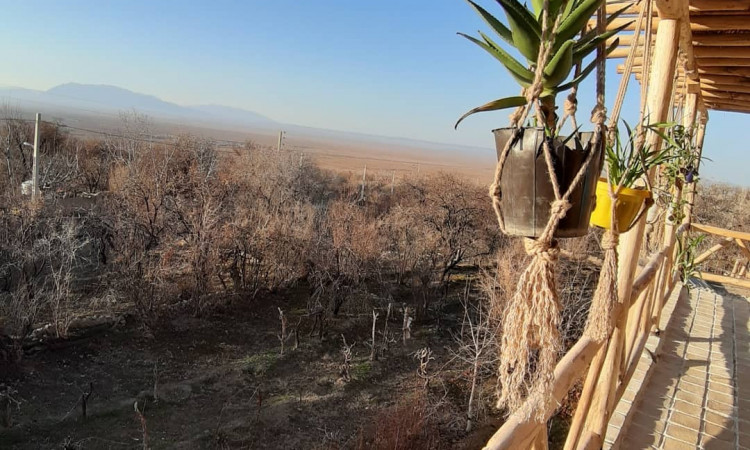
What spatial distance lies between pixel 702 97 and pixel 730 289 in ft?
9.81

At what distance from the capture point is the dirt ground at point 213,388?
652 cm

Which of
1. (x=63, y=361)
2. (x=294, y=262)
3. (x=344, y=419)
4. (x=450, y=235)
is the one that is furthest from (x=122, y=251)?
(x=450, y=235)

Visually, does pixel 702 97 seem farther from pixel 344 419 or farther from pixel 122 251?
pixel 122 251

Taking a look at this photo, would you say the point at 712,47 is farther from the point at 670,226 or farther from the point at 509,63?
the point at 509,63

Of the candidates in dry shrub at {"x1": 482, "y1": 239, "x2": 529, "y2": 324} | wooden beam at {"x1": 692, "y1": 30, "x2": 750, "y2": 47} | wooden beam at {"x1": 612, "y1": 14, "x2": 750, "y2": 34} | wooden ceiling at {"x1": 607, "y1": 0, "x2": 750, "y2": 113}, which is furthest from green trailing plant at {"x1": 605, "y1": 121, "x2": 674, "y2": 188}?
dry shrub at {"x1": 482, "y1": 239, "x2": 529, "y2": 324}

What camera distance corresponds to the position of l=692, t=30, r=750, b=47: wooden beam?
8.41 ft

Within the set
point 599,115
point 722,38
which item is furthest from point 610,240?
point 722,38

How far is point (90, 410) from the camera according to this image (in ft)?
22.5

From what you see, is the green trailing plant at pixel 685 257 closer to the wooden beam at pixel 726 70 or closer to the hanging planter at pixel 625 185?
the wooden beam at pixel 726 70

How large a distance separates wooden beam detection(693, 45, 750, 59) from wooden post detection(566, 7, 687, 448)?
114 cm

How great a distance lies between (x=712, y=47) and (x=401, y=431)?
5.60 m

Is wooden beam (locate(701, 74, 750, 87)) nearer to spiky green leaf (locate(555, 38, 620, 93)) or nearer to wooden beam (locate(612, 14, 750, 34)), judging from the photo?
wooden beam (locate(612, 14, 750, 34))

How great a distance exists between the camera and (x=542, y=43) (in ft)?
3.14

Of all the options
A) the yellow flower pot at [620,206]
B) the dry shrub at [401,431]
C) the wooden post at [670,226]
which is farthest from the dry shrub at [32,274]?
the yellow flower pot at [620,206]
